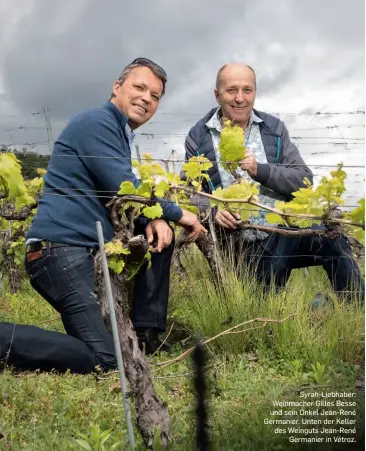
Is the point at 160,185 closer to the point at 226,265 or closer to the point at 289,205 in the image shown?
the point at 289,205

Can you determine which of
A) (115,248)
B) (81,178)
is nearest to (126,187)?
(115,248)

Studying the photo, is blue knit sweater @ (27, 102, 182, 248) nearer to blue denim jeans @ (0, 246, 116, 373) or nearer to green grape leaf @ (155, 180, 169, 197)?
blue denim jeans @ (0, 246, 116, 373)

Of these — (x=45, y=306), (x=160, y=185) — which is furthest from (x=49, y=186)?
(x=45, y=306)

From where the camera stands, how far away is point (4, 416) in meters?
2.56

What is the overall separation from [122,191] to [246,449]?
3.85 feet

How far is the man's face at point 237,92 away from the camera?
389 cm

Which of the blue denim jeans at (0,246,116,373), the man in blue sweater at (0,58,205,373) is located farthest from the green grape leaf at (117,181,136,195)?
the blue denim jeans at (0,246,116,373)

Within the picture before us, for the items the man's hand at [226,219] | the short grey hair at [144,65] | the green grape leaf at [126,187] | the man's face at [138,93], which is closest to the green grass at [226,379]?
the man's hand at [226,219]

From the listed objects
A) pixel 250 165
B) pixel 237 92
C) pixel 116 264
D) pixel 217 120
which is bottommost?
pixel 116 264

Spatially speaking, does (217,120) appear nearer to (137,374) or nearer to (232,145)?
(232,145)

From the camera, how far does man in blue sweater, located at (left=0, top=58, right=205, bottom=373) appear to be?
3016 millimetres

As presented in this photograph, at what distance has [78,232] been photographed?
307cm

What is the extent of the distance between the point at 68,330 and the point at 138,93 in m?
1.44

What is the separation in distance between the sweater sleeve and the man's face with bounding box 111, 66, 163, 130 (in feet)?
0.74
